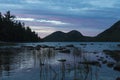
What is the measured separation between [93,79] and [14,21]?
17142 centimetres

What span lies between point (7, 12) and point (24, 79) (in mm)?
163856

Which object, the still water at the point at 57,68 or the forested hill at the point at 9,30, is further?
the forested hill at the point at 9,30

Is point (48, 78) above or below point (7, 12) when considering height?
below

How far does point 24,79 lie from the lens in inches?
1118

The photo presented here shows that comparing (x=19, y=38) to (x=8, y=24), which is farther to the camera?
(x=19, y=38)

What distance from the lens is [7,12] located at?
188375 millimetres

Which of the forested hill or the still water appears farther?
the forested hill

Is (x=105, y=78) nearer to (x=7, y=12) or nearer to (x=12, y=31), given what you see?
(x=12, y=31)

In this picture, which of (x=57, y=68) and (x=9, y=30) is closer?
(x=57, y=68)

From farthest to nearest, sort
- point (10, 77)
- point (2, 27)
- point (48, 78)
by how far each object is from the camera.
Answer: point (2, 27) → point (10, 77) → point (48, 78)

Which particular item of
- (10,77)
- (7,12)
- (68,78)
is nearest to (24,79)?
(10,77)

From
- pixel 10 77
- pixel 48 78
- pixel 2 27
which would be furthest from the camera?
pixel 2 27

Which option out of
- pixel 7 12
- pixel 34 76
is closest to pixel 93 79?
pixel 34 76

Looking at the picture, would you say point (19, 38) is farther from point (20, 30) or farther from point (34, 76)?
point (34, 76)
